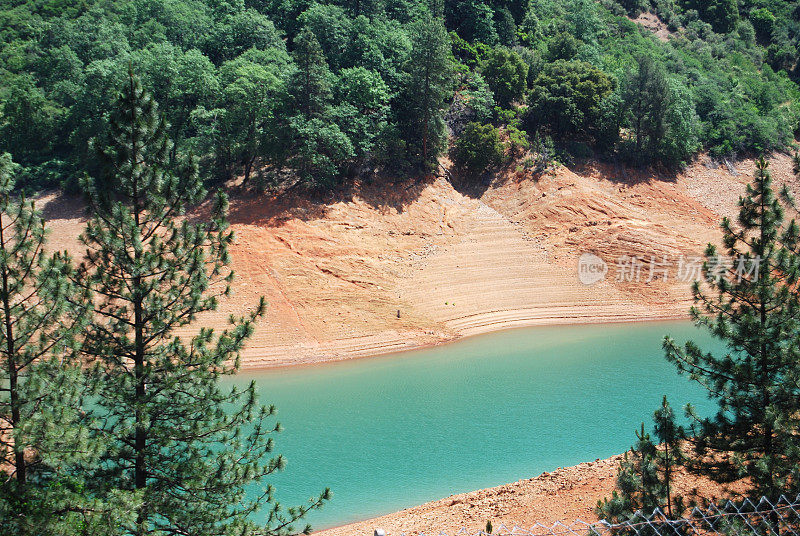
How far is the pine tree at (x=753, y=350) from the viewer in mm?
11664

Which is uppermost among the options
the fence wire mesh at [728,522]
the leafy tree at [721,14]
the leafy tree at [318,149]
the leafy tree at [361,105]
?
the leafy tree at [721,14]

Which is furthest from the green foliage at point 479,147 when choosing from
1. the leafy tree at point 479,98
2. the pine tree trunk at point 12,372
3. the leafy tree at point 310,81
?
the pine tree trunk at point 12,372

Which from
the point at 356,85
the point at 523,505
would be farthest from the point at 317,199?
the point at 523,505

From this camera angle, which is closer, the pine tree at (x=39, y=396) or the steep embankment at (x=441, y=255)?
the pine tree at (x=39, y=396)

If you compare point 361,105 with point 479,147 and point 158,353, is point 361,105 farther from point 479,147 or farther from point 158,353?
point 158,353

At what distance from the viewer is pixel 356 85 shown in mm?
31812

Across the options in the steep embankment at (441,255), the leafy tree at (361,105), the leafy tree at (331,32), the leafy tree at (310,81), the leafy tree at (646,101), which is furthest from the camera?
the leafy tree at (646,101)

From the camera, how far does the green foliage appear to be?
33.6 m

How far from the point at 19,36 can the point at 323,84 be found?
21106 mm

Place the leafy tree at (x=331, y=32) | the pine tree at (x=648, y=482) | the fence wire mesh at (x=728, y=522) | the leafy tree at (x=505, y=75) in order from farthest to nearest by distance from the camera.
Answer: the leafy tree at (x=505, y=75)
the leafy tree at (x=331, y=32)
the pine tree at (x=648, y=482)
the fence wire mesh at (x=728, y=522)

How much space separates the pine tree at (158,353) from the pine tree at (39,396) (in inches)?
27.5

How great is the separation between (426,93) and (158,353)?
23.2 m

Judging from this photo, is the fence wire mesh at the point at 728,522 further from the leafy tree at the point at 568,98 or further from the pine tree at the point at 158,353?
the leafy tree at the point at 568,98

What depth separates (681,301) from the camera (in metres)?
30.1
